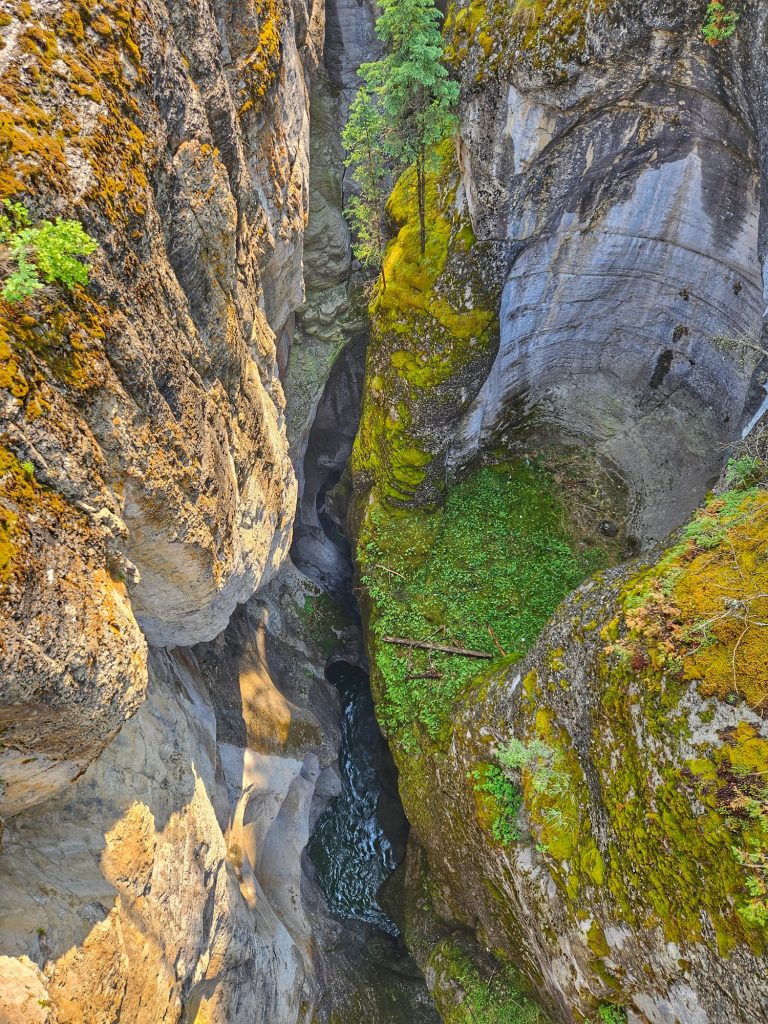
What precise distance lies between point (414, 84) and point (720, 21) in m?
5.08

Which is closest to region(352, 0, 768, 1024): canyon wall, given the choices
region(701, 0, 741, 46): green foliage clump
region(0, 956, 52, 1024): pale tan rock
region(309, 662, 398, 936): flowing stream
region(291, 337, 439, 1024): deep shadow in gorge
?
region(701, 0, 741, 46): green foliage clump

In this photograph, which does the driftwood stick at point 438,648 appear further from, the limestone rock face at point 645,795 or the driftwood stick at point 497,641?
the limestone rock face at point 645,795

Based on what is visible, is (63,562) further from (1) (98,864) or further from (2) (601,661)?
(2) (601,661)

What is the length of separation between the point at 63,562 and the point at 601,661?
6316 millimetres

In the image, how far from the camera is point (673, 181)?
9.23 meters

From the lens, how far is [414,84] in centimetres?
996

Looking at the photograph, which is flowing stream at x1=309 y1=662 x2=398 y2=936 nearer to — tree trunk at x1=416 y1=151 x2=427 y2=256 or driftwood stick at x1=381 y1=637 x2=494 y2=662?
driftwood stick at x1=381 y1=637 x2=494 y2=662

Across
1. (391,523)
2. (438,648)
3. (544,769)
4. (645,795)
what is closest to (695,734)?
(645,795)

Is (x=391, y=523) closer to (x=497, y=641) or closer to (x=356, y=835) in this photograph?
(x=497, y=641)

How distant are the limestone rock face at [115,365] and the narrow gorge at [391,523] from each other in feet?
0.12

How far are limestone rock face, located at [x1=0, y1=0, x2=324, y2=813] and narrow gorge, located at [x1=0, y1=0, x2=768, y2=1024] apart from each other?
4 centimetres

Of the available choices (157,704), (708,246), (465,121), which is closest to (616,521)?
(708,246)

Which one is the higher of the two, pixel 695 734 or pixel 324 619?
pixel 324 619

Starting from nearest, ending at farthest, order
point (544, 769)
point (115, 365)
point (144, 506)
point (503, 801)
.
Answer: point (115, 365)
point (144, 506)
point (544, 769)
point (503, 801)
